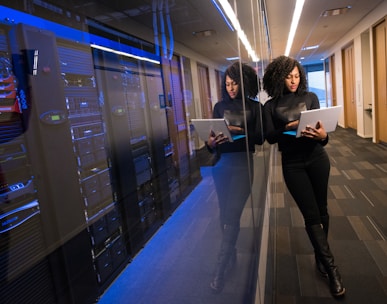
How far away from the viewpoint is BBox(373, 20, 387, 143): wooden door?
16.0 feet

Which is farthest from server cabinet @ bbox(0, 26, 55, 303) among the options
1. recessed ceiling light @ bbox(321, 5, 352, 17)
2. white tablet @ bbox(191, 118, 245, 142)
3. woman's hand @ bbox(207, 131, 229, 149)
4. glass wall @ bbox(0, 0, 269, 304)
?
recessed ceiling light @ bbox(321, 5, 352, 17)

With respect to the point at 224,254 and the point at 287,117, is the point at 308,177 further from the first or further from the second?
the point at 224,254

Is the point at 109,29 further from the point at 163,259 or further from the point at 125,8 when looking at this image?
the point at 163,259

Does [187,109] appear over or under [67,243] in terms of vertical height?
over

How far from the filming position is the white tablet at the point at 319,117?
1.49 m

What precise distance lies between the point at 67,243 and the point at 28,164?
19 centimetres

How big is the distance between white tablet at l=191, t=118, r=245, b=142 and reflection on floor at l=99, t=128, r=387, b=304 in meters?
0.15

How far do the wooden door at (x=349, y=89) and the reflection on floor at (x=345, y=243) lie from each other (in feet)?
13.0

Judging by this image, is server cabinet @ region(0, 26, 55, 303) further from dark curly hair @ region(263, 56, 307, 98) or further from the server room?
dark curly hair @ region(263, 56, 307, 98)

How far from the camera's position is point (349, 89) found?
7.49 m

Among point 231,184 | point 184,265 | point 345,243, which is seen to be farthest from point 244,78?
point 345,243

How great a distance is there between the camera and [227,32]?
1.18 meters

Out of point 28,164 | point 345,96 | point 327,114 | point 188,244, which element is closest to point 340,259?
point 327,114

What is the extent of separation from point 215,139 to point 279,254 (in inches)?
53.9
